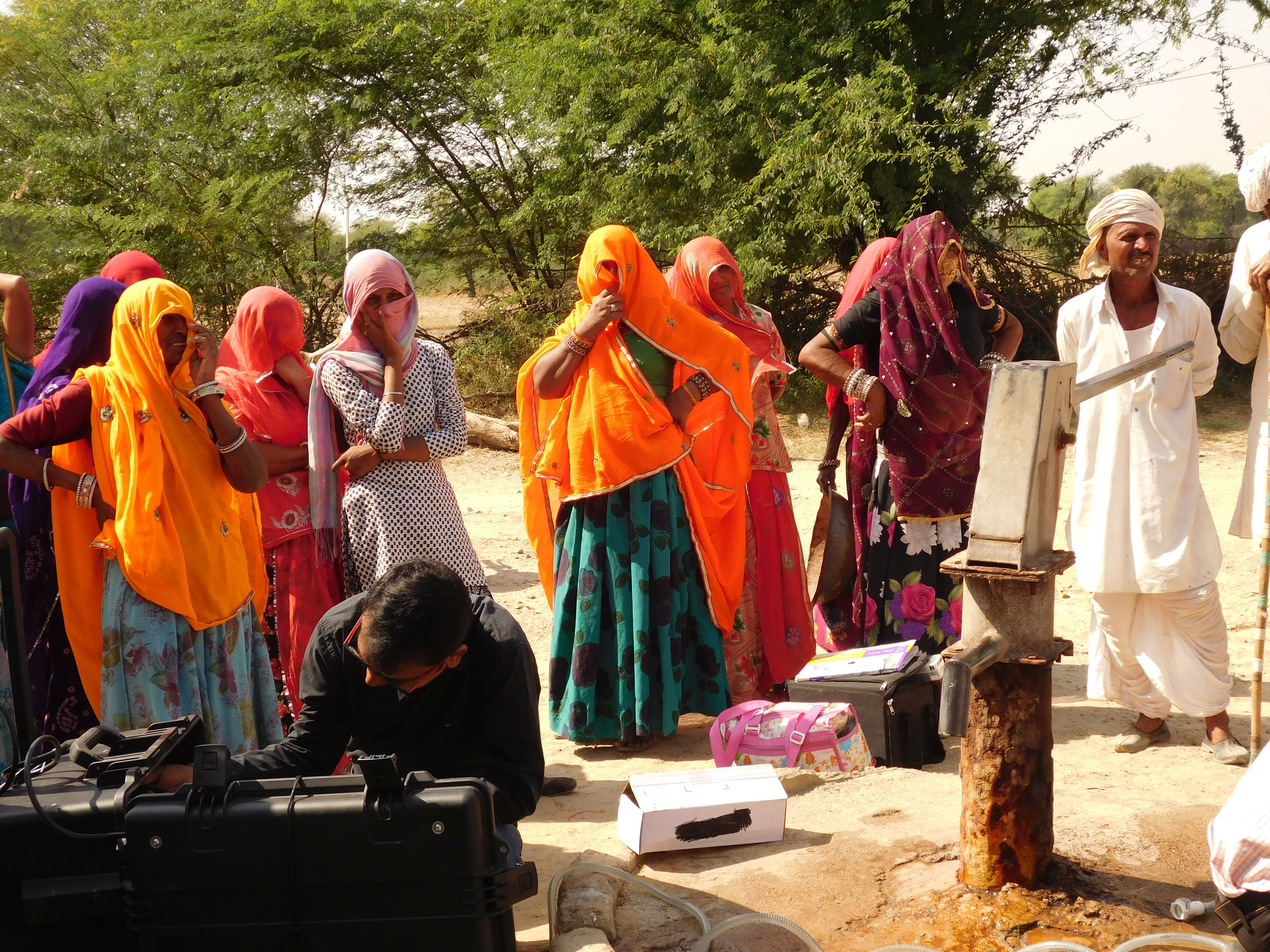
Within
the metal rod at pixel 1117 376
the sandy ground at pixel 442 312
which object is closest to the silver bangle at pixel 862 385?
the metal rod at pixel 1117 376

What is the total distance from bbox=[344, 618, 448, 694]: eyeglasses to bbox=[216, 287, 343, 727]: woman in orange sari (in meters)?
1.61

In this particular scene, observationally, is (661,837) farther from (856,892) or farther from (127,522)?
(127,522)

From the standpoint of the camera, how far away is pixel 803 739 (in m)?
4.00

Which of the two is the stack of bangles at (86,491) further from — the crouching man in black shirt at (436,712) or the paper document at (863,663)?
the paper document at (863,663)

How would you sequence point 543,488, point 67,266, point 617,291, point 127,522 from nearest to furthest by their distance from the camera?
point 127,522
point 617,291
point 543,488
point 67,266

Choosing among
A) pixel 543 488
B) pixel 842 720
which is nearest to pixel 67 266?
pixel 543 488

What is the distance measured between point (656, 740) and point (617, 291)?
183cm

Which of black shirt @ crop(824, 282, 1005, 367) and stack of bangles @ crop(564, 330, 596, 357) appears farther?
black shirt @ crop(824, 282, 1005, 367)

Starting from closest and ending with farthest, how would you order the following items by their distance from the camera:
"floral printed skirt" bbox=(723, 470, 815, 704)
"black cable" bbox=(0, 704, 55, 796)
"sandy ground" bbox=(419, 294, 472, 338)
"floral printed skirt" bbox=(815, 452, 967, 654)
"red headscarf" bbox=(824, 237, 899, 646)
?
"black cable" bbox=(0, 704, 55, 796) < "floral printed skirt" bbox=(815, 452, 967, 654) < "red headscarf" bbox=(824, 237, 899, 646) < "floral printed skirt" bbox=(723, 470, 815, 704) < "sandy ground" bbox=(419, 294, 472, 338)

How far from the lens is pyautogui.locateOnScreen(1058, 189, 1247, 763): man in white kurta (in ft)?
13.4

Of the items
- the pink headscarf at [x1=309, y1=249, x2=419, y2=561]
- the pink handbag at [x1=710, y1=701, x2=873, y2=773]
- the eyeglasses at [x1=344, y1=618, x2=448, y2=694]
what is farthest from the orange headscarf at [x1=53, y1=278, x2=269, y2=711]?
the pink handbag at [x1=710, y1=701, x2=873, y2=773]

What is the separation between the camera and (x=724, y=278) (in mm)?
4926

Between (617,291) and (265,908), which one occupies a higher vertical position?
(617,291)

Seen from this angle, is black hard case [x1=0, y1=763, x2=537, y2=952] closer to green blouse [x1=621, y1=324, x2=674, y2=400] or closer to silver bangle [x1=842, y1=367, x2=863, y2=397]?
green blouse [x1=621, y1=324, x2=674, y2=400]
